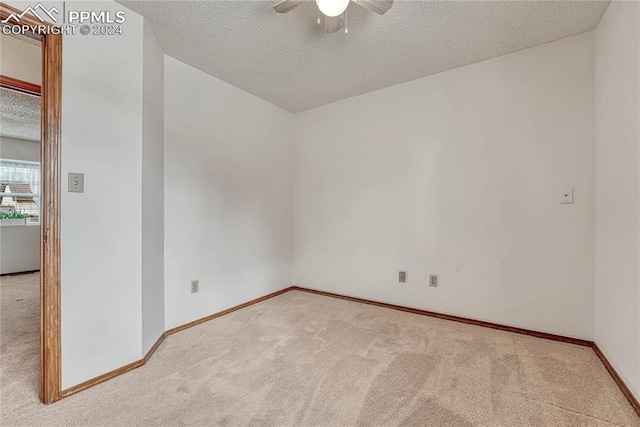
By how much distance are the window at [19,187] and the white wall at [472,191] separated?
5427 mm

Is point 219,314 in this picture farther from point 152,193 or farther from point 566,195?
point 566,195

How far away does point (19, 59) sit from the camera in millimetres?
2201

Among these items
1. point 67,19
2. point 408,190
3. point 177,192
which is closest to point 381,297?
point 408,190

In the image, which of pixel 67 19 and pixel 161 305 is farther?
pixel 161 305

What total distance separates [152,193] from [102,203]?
0.37m

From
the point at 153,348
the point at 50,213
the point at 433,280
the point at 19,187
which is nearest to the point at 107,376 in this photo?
the point at 153,348

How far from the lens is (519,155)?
2.30 m

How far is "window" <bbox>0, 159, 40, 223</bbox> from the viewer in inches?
189

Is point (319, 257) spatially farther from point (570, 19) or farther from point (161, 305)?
point (570, 19)

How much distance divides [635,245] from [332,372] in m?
1.80

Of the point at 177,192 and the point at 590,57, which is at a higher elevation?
the point at 590,57

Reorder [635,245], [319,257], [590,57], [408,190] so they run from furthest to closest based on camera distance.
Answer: [319,257]
[408,190]
[590,57]
[635,245]

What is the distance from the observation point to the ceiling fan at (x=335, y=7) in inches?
55.3

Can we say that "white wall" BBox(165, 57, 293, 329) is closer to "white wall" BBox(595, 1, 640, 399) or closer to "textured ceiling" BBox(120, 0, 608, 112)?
"textured ceiling" BBox(120, 0, 608, 112)
